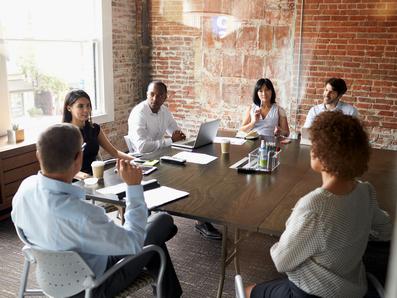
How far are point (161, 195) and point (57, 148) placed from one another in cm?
82

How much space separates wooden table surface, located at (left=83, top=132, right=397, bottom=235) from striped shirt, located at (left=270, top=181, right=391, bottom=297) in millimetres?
294

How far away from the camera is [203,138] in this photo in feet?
12.0

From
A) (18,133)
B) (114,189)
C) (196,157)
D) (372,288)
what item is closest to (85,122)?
(196,157)

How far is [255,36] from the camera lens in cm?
554

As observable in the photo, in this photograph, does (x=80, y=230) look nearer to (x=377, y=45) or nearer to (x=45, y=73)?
(x=45, y=73)

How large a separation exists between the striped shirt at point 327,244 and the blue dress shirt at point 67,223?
0.68 meters

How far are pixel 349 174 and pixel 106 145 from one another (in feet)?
7.77

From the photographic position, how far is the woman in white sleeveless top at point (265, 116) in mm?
4465

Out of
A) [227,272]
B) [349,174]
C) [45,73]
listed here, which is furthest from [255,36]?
[349,174]

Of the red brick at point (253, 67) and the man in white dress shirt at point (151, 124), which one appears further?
the red brick at point (253, 67)

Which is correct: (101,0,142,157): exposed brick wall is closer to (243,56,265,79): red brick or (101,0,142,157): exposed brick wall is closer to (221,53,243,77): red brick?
(221,53,243,77): red brick

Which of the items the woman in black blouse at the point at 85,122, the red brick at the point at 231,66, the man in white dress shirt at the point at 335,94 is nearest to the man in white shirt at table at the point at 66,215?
the woman in black blouse at the point at 85,122

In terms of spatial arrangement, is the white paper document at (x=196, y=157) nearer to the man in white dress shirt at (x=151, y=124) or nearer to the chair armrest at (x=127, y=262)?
the man in white dress shirt at (x=151, y=124)

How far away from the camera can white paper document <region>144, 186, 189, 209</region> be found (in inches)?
89.9
